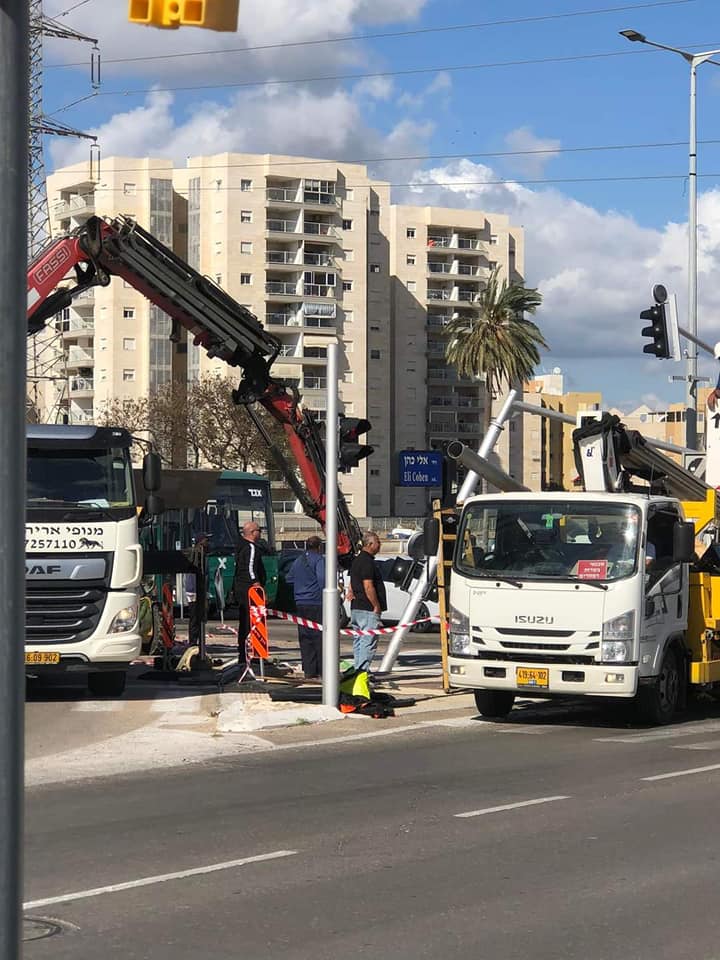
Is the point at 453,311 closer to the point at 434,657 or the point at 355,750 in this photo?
the point at 434,657

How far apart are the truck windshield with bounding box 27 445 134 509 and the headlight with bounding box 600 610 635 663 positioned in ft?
19.5

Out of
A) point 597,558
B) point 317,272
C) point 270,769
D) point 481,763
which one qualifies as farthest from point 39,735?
point 317,272

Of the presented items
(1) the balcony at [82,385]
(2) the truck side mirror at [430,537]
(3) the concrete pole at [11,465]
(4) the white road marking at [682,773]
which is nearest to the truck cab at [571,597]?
(2) the truck side mirror at [430,537]

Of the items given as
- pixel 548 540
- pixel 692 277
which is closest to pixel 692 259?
pixel 692 277

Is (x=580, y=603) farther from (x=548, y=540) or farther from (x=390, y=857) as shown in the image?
(x=390, y=857)

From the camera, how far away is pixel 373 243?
108438 millimetres

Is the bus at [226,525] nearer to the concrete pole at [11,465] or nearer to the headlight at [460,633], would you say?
the headlight at [460,633]

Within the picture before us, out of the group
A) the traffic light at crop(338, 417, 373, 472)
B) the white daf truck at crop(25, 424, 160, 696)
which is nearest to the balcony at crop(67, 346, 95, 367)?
the traffic light at crop(338, 417, 373, 472)

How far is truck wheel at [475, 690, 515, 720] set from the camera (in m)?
17.1

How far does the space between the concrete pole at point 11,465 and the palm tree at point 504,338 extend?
77.9 metres

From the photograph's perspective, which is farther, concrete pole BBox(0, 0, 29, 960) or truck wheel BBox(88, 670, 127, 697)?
truck wheel BBox(88, 670, 127, 697)

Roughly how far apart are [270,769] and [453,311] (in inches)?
4050

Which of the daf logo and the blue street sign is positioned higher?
the blue street sign

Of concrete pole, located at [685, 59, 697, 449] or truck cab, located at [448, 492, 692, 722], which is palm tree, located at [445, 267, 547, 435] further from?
truck cab, located at [448, 492, 692, 722]
